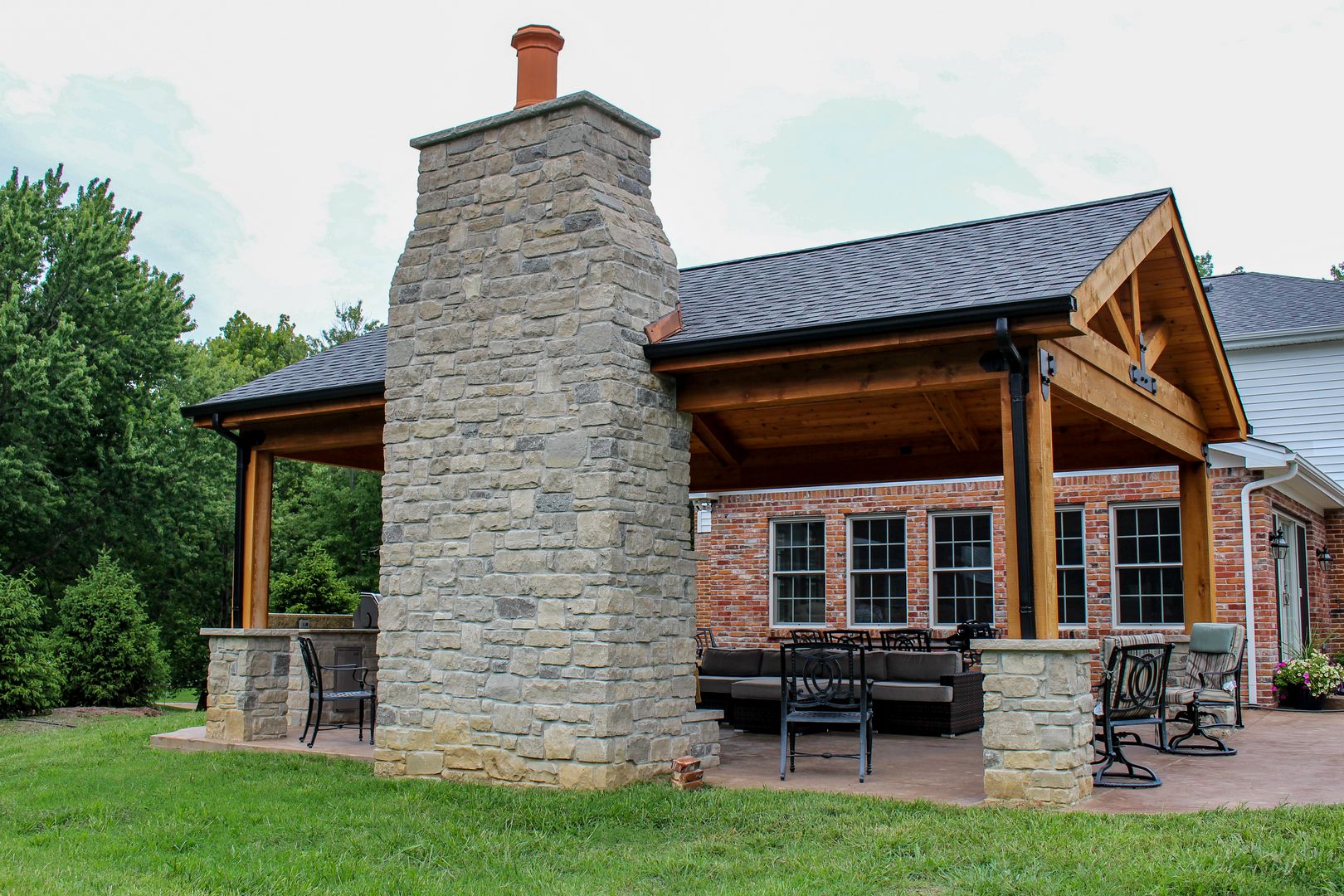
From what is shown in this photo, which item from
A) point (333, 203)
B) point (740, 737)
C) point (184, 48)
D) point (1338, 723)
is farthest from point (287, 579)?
point (333, 203)

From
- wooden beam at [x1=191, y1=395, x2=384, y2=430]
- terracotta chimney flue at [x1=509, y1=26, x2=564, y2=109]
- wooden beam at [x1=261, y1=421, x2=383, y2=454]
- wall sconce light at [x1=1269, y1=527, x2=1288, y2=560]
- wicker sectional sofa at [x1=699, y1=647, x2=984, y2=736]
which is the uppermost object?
terracotta chimney flue at [x1=509, y1=26, x2=564, y2=109]

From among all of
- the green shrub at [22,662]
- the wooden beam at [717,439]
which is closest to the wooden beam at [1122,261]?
the wooden beam at [717,439]

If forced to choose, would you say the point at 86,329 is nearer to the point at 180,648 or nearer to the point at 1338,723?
the point at 180,648

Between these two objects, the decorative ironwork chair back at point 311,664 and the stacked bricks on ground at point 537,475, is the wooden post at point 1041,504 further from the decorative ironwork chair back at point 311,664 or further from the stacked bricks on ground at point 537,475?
the decorative ironwork chair back at point 311,664

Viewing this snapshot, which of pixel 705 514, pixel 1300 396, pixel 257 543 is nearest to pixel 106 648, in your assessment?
pixel 257 543

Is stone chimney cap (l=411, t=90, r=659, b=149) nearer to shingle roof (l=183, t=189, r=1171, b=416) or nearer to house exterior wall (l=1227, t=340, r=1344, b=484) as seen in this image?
shingle roof (l=183, t=189, r=1171, b=416)

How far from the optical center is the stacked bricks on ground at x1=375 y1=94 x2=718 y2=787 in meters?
7.57

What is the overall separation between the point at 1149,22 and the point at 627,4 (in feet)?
37.6

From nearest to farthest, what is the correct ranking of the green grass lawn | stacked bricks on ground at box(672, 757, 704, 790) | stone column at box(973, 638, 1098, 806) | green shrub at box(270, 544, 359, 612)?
the green grass lawn < stone column at box(973, 638, 1098, 806) < stacked bricks on ground at box(672, 757, 704, 790) < green shrub at box(270, 544, 359, 612)

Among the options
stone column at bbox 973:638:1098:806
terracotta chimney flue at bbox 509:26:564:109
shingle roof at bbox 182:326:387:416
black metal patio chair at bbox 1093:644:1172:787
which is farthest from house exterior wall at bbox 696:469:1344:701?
terracotta chimney flue at bbox 509:26:564:109

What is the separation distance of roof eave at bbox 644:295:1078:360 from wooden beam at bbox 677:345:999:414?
359 millimetres

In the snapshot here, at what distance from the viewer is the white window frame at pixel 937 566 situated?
14758mm

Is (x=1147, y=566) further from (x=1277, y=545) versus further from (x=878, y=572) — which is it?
(x=878, y=572)

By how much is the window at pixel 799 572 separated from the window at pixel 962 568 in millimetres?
1515
